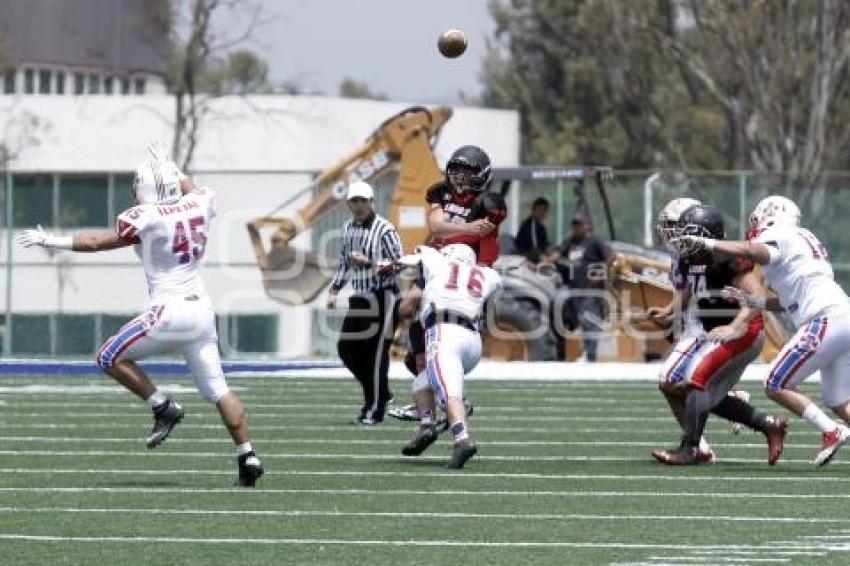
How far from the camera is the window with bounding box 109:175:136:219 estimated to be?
34.2 m

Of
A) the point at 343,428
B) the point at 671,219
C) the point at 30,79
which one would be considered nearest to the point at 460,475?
the point at 671,219

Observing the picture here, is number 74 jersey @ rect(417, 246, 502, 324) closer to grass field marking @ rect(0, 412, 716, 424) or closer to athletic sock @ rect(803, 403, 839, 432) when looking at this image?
athletic sock @ rect(803, 403, 839, 432)

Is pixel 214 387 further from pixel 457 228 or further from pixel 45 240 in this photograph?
pixel 457 228

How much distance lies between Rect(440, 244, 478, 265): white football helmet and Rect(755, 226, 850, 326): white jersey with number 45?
1.61m

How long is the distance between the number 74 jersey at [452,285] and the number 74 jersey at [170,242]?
5.03 ft

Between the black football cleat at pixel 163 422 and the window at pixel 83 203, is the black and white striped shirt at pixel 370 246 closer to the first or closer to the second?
the black football cleat at pixel 163 422

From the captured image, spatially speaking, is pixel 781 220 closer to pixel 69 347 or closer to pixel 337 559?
pixel 337 559

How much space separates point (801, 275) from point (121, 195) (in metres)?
21.4

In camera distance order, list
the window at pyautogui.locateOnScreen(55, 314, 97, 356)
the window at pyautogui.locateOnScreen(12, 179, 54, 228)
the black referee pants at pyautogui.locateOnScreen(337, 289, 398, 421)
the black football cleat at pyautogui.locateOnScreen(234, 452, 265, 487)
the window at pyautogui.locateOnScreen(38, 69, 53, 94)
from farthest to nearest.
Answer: the window at pyautogui.locateOnScreen(38, 69, 53, 94) → the window at pyautogui.locateOnScreen(12, 179, 54, 228) → the window at pyautogui.locateOnScreen(55, 314, 97, 356) → the black referee pants at pyautogui.locateOnScreen(337, 289, 398, 421) → the black football cleat at pyautogui.locateOnScreen(234, 452, 265, 487)

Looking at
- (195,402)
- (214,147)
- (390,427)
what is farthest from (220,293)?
A: (390,427)

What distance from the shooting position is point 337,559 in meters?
10.1

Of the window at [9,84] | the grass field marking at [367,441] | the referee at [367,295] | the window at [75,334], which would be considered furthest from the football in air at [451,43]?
the window at [9,84]

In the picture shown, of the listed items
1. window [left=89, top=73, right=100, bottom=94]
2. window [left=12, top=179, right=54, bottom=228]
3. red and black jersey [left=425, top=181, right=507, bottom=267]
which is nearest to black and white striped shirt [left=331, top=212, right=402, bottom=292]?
red and black jersey [left=425, top=181, right=507, bottom=267]

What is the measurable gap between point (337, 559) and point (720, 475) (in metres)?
4.26
